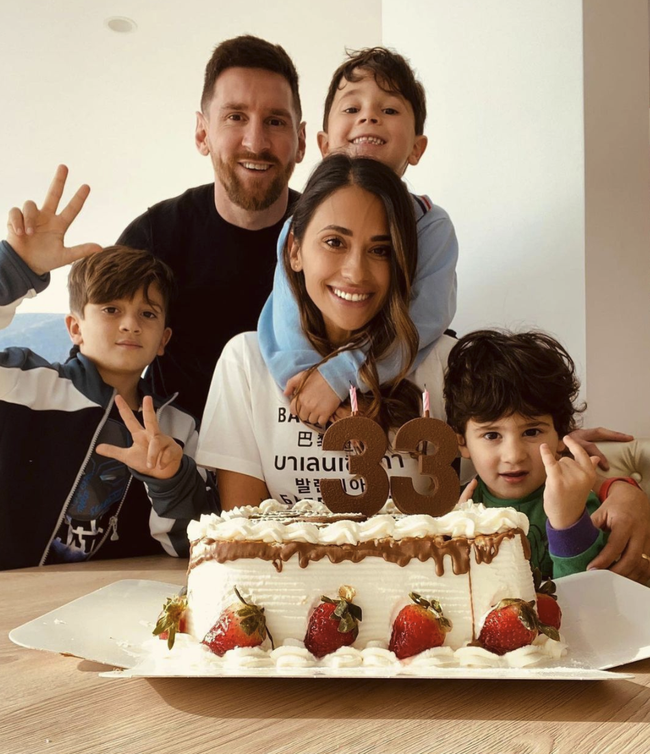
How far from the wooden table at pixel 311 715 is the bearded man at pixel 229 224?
1.38 metres

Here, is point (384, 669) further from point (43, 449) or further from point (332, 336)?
point (43, 449)

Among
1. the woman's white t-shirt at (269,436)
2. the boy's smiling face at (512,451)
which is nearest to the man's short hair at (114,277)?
the woman's white t-shirt at (269,436)

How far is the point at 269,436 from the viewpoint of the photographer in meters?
1.68

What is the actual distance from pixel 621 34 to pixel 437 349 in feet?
3.43

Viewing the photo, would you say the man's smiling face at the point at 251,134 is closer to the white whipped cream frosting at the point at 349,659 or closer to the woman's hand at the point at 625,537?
the woman's hand at the point at 625,537

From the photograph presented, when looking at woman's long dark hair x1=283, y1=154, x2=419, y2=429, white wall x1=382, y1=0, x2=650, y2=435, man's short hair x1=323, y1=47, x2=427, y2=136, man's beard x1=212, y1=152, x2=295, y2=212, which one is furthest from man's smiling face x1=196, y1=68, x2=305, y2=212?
white wall x1=382, y1=0, x2=650, y2=435

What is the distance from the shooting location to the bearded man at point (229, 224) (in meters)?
2.14

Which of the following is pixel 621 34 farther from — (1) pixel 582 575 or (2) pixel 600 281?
(1) pixel 582 575

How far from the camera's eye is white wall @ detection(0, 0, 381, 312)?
3.90 meters

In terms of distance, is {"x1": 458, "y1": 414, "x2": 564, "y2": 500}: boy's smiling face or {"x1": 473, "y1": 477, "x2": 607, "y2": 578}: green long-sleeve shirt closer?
{"x1": 473, "y1": 477, "x2": 607, "y2": 578}: green long-sleeve shirt

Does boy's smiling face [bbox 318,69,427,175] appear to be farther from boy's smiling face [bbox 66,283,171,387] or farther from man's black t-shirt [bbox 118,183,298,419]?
boy's smiling face [bbox 66,283,171,387]

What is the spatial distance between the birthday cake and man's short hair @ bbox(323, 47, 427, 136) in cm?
134

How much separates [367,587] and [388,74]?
1.45 metres

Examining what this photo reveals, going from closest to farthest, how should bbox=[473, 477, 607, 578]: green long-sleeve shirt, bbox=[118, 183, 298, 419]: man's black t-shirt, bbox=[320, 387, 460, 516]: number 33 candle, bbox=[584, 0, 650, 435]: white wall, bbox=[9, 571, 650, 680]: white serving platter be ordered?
bbox=[9, 571, 650, 680]: white serving platter → bbox=[320, 387, 460, 516]: number 33 candle → bbox=[473, 477, 607, 578]: green long-sleeve shirt → bbox=[584, 0, 650, 435]: white wall → bbox=[118, 183, 298, 419]: man's black t-shirt
